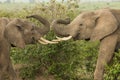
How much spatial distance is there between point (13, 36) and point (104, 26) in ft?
5.81

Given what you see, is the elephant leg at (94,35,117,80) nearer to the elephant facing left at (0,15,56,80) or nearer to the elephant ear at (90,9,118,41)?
the elephant ear at (90,9,118,41)

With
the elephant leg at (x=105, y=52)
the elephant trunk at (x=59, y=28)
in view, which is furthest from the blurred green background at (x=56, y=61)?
the elephant trunk at (x=59, y=28)

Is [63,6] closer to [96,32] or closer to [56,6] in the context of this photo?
[56,6]

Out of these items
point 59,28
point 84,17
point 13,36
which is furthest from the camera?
point 84,17

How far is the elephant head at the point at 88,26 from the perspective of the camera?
24.1 ft

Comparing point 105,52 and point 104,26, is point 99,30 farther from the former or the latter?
point 105,52

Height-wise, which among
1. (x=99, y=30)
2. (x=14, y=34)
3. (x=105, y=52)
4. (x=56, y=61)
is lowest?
(x=56, y=61)

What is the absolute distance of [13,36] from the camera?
727 cm

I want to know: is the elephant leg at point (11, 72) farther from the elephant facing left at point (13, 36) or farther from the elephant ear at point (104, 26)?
the elephant ear at point (104, 26)

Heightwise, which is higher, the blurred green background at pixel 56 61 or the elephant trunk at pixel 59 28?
the elephant trunk at pixel 59 28

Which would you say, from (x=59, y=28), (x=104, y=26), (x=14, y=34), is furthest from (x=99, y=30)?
(x=14, y=34)

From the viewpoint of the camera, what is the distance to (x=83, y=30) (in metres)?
7.45

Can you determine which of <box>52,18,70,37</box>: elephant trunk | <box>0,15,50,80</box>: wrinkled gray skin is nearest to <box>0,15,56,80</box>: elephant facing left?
<box>0,15,50,80</box>: wrinkled gray skin

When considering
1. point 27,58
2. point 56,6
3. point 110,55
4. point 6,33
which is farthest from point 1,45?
point 56,6
